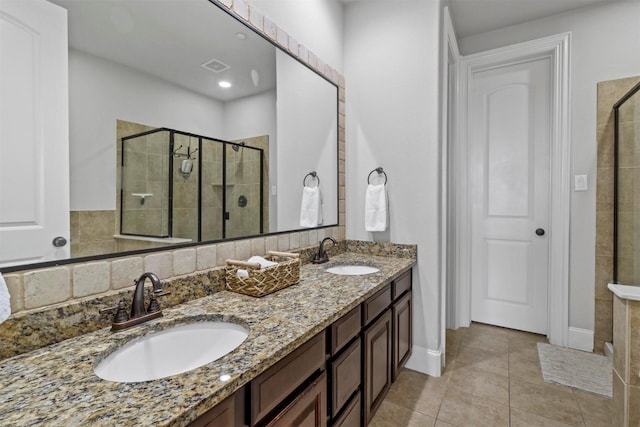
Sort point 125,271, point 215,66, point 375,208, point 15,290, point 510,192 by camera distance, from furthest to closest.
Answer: point 510,192 < point 375,208 < point 215,66 < point 125,271 < point 15,290

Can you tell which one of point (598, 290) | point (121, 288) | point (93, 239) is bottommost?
point (598, 290)

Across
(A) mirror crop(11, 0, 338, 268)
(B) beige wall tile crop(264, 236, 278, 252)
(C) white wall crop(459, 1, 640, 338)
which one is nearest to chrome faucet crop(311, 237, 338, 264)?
(A) mirror crop(11, 0, 338, 268)

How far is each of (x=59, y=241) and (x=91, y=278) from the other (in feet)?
0.46

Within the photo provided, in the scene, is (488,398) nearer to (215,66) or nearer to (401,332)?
(401,332)

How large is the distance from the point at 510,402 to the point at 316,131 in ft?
6.67

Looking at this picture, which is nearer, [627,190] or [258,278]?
[258,278]

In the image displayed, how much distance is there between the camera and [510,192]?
2.72 metres

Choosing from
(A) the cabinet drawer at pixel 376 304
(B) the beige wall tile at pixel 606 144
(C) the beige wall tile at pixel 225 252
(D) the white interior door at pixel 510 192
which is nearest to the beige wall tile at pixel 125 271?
(C) the beige wall tile at pixel 225 252

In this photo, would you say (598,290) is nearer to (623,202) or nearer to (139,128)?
(623,202)

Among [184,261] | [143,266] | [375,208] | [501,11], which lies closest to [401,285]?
[375,208]

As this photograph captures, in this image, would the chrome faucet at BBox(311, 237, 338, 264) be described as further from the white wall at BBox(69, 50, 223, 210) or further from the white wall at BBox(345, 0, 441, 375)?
the white wall at BBox(69, 50, 223, 210)

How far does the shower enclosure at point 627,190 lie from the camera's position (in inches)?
82.0

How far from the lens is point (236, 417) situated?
74 cm

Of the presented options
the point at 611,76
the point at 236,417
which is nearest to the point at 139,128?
the point at 236,417
